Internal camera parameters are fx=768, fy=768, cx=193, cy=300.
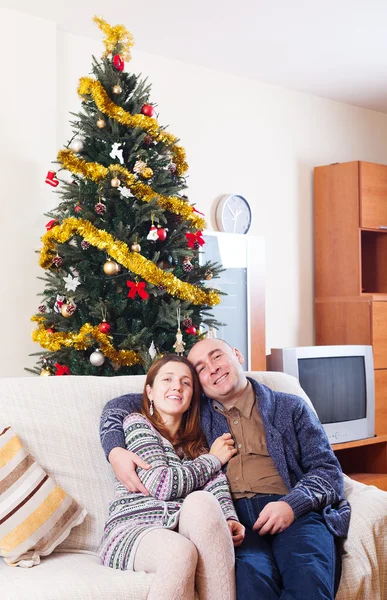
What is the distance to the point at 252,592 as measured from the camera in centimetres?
191

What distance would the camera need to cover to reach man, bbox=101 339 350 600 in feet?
6.63

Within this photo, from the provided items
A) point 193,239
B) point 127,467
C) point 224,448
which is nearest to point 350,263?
point 193,239

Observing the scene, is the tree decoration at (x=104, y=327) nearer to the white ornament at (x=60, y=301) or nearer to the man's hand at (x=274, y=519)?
the white ornament at (x=60, y=301)

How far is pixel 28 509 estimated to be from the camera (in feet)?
6.81

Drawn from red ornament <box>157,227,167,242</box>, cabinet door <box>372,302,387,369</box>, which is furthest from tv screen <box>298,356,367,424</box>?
red ornament <box>157,227,167,242</box>

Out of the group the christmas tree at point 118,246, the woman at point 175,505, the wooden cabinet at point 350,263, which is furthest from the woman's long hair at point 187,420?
the wooden cabinet at point 350,263

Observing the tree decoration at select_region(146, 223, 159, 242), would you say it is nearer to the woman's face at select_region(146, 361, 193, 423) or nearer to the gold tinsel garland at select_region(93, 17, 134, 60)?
the gold tinsel garland at select_region(93, 17, 134, 60)

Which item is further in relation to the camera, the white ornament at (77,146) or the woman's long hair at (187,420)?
the white ornament at (77,146)

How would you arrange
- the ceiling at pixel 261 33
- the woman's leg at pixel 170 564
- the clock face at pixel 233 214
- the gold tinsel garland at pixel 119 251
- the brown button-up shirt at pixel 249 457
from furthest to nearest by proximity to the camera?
1. the clock face at pixel 233 214
2. the ceiling at pixel 261 33
3. the gold tinsel garland at pixel 119 251
4. the brown button-up shirt at pixel 249 457
5. the woman's leg at pixel 170 564

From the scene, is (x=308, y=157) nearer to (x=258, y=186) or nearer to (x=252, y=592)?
(x=258, y=186)

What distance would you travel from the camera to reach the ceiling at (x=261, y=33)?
157 inches

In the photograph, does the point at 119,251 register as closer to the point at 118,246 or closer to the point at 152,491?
the point at 118,246

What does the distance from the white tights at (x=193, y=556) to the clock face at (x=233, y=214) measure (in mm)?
3163

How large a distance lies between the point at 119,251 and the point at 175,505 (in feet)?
4.52
